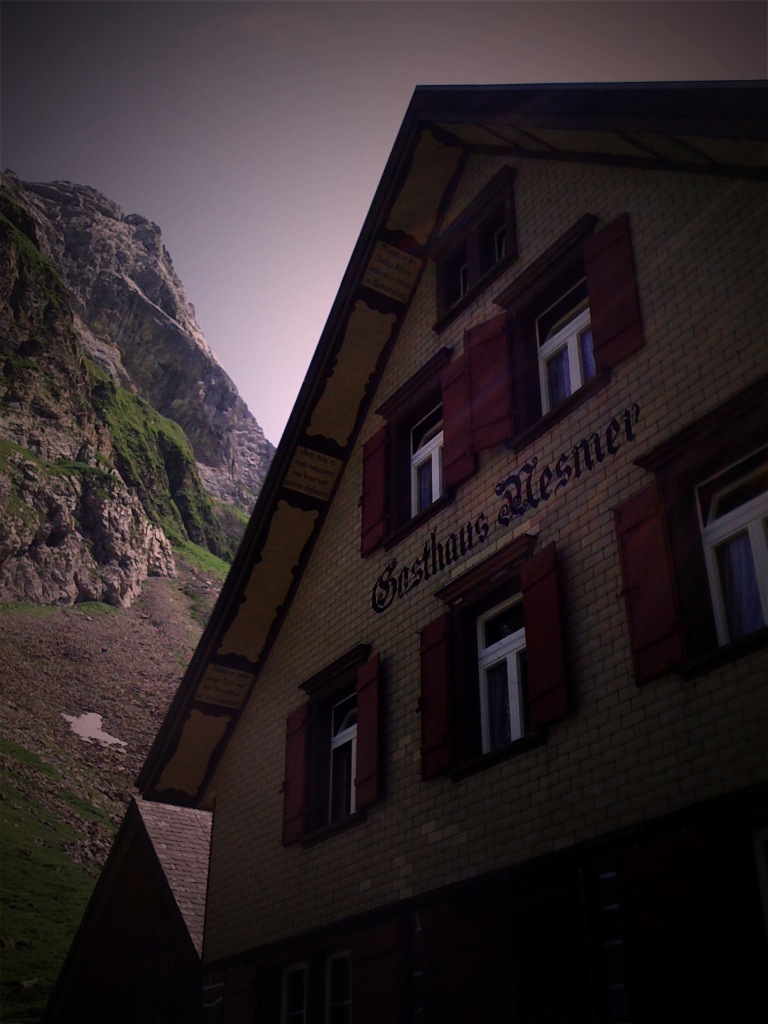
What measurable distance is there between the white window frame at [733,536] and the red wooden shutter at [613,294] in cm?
184

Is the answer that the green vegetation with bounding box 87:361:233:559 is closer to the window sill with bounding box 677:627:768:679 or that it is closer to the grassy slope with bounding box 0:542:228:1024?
the grassy slope with bounding box 0:542:228:1024

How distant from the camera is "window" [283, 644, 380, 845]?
1047cm

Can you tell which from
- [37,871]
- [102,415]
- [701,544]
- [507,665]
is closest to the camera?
[701,544]

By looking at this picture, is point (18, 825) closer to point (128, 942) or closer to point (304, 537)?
point (128, 942)

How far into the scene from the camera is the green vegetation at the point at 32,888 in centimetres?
2822

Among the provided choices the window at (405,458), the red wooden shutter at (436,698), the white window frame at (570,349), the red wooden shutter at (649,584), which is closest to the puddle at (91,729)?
the window at (405,458)

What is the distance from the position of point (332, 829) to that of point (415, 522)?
10.8ft

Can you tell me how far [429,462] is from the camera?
12.0 metres

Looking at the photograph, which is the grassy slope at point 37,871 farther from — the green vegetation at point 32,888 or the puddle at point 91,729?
the puddle at point 91,729

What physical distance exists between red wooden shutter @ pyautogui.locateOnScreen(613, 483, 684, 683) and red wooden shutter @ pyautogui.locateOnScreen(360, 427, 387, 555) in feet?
13.6

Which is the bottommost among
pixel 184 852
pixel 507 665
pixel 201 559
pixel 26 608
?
pixel 184 852

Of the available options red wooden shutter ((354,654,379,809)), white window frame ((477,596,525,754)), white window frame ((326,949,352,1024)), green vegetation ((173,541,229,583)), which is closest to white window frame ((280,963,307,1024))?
white window frame ((326,949,352,1024))

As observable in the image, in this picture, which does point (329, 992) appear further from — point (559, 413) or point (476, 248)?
point (476, 248)

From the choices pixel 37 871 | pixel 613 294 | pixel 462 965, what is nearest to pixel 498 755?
pixel 462 965
